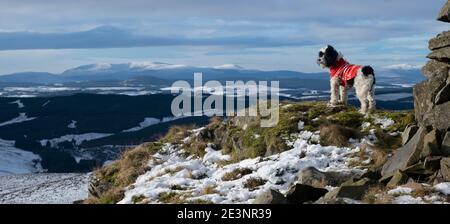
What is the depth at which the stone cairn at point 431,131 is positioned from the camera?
1199cm

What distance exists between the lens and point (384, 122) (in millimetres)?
17922

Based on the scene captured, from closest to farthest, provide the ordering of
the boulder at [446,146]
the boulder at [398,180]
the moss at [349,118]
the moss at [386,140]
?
the boulder at [398,180] < the boulder at [446,146] < the moss at [386,140] < the moss at [349,118]

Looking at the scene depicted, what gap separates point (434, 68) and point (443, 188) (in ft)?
15.9

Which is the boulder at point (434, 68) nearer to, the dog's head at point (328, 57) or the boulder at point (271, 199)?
the dog's head at point (328, 57)

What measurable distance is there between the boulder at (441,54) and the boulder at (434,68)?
0.25 metres

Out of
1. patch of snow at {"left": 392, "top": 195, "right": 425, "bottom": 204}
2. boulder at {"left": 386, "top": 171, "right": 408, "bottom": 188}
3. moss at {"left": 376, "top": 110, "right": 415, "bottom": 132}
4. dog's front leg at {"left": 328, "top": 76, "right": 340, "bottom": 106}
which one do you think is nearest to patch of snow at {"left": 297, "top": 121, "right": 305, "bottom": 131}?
dog's front leg at {"left": 328, "top": 76, "right": 340, "bottom": 106}

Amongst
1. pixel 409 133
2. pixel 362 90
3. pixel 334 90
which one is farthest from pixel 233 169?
pixel 334 90

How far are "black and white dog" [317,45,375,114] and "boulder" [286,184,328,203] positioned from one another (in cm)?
656

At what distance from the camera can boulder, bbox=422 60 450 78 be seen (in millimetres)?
14570

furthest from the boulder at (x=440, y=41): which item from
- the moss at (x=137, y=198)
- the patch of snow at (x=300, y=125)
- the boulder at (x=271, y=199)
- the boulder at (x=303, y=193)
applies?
the moss at (x=137, y=198)

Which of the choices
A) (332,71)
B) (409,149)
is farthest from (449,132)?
(332,71)

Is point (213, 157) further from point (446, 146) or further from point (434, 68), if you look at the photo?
point (446, 146)
